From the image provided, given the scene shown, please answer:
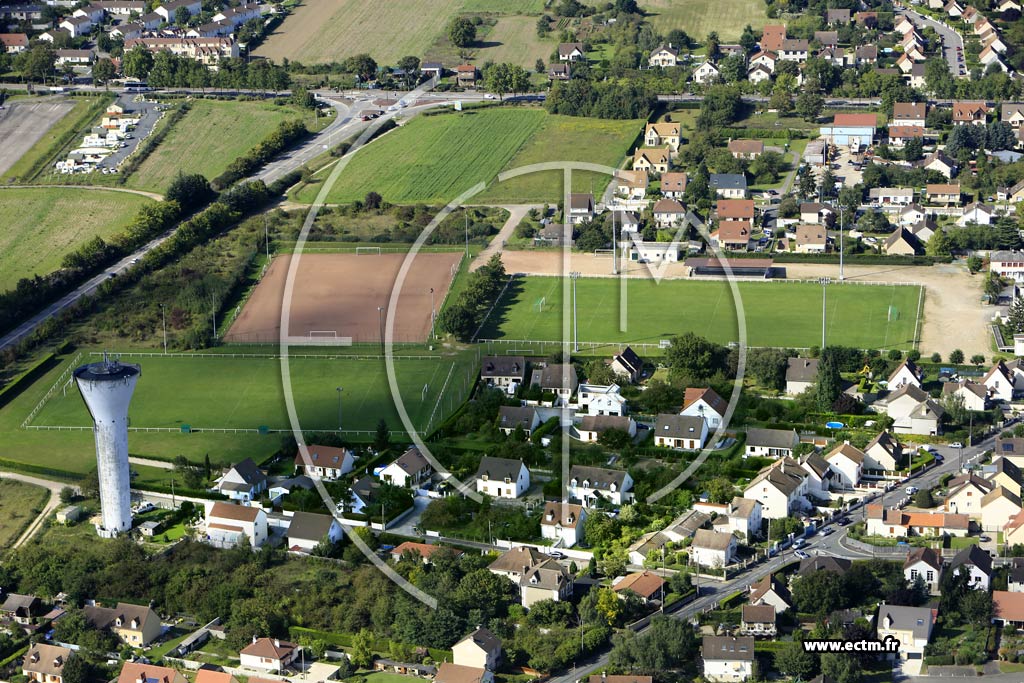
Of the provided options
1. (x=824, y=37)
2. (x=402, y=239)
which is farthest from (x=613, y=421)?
(x=824, y=37)

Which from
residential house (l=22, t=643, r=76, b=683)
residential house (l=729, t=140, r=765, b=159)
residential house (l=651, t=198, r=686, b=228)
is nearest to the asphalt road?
residential house (l=729, t=140, r=765, b=159)

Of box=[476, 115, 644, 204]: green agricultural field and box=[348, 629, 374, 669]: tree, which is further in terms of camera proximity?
box=[476, 115, 644, 204]: green agricultural field

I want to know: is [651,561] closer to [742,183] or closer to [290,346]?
[290,346]

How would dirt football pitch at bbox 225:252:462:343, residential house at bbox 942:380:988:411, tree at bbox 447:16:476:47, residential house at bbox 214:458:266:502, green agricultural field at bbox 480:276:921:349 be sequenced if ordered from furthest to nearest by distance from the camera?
1. tree at bbox 447:16:476:47
2. dirt football pitch at bbox 225:252:462:343
3. green agricultural field at bbox 480:276:921:349
4. residential house at bbox 942:380:988:411
5. residential house at bbox 214:458:266:502

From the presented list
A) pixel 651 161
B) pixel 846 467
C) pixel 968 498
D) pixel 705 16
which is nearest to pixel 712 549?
pixel 846 467

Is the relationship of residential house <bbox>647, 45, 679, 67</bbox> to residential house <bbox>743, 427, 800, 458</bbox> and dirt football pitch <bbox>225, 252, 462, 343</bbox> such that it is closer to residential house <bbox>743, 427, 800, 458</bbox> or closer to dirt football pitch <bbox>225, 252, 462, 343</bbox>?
dirt football pitch <bbox>225, 252, 462, 343</bbox>

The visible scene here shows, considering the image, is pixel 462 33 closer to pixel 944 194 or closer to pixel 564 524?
pixel 944 194
